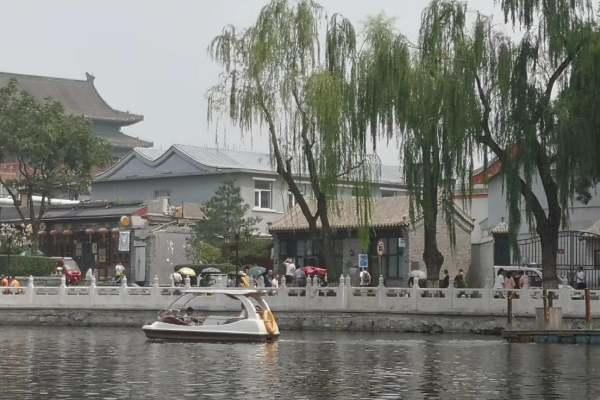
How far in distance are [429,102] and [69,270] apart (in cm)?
2302

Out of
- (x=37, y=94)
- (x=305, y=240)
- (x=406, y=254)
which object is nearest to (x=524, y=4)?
(x=406, y=254)

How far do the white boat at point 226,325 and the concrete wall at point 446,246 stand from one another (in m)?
15.8

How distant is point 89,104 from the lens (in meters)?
99.8

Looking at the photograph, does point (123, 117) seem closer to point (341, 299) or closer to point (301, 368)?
point (341, 299)

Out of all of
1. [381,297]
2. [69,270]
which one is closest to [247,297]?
[381,297]

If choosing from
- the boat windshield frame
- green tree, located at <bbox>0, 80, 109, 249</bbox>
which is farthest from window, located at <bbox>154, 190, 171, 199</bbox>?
the boat windshield frame

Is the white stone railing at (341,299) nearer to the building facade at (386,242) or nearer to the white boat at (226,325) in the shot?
A: the white boat at (226,325)

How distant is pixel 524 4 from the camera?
3847 centimetres

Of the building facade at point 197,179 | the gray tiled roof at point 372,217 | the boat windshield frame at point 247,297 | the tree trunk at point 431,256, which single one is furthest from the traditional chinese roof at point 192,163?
the boat windshield frame at point 247,297

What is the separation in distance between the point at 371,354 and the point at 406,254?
20.8 m

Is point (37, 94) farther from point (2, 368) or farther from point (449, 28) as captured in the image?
point (2, 368)

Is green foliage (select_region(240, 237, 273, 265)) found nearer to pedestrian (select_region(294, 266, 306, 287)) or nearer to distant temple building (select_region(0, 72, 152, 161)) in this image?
pedestrian (select_region(294, 266, 306, 287))

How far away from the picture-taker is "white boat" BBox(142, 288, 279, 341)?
3747 centimetres

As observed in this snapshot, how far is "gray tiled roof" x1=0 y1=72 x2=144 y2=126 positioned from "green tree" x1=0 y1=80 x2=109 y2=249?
113ft
